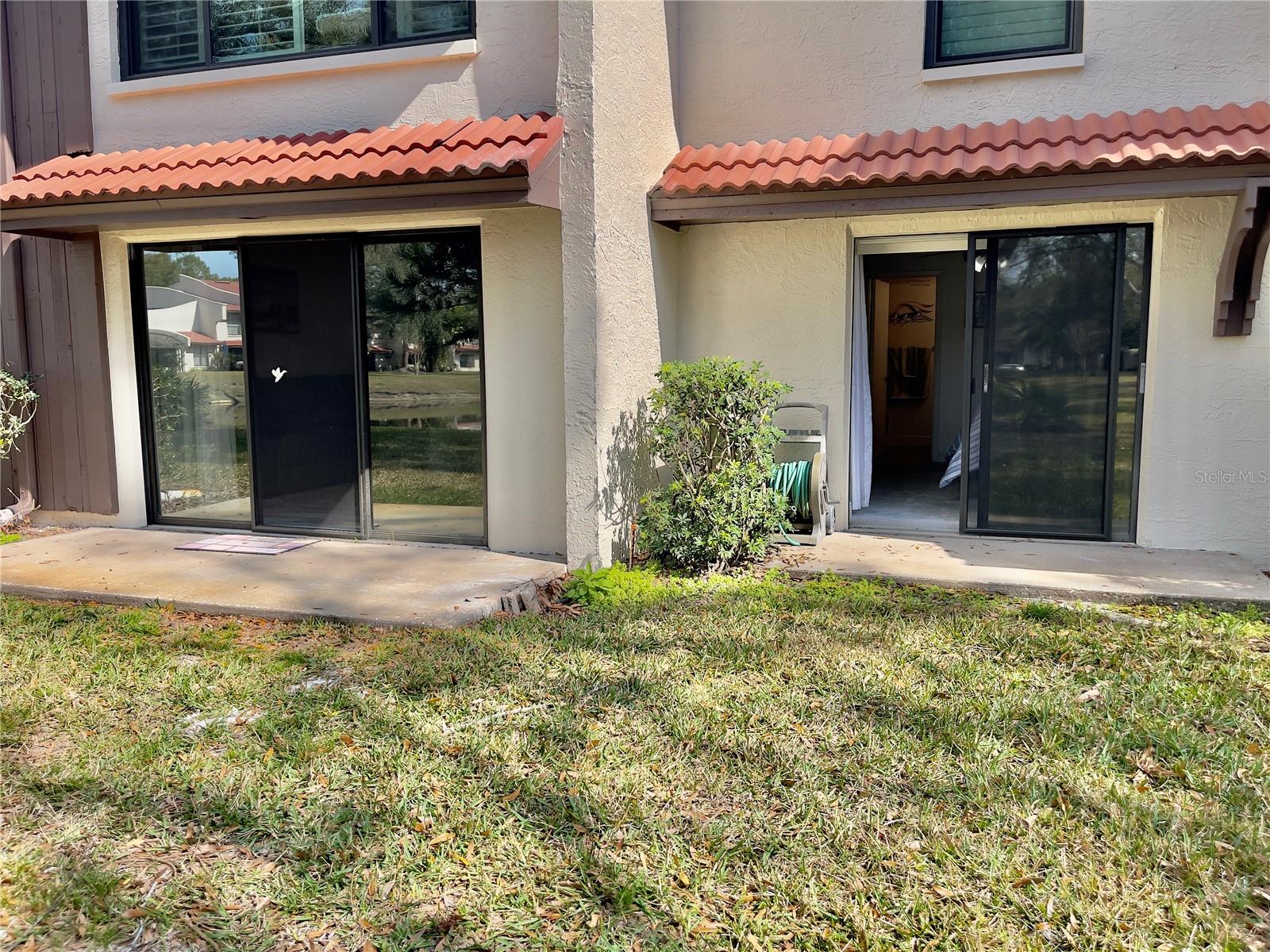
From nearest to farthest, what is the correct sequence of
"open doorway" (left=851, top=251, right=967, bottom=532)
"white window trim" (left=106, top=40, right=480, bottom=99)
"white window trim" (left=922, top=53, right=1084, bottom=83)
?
"white window trim" (left=922, top=53, right=1084, bottom=83) → "white window trim" (left=106, top=40, right=480, bottom=99) → "open doorway" (left=851, top=251, right=967, bottom=532)

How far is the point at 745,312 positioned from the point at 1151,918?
5734 millimetres

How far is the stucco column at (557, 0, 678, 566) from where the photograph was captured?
6082 millimetres

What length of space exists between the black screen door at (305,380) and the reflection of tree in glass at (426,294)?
0.82 feet

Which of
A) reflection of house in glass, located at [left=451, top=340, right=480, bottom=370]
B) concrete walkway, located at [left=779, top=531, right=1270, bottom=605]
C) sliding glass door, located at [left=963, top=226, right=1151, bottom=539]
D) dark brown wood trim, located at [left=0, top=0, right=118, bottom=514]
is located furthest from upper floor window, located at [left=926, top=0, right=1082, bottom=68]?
dark brown wood trim, located at [left=0, top=0, right=118, bottom=514]

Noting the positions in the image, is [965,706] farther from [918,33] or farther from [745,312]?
[918,33]

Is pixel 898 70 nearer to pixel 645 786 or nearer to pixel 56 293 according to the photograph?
pixel 645 786

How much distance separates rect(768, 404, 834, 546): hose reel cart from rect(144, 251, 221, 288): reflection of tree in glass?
201 inches

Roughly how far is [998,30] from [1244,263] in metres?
2.60

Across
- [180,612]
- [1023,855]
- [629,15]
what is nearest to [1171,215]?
[629,15]

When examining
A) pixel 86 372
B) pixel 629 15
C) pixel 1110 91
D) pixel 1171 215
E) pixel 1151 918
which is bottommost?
pixel 1151 918

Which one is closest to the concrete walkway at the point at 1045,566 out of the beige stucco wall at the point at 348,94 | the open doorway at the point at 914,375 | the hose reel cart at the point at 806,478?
the hose reel cart at the point at 806,478

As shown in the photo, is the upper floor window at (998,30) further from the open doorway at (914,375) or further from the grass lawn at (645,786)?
the grass lawn at (645,786)

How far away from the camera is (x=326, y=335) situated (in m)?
7.61

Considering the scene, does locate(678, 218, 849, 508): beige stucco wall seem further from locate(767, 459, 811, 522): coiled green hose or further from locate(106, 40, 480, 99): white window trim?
locate(106, 40, 480, 99): white window trim
